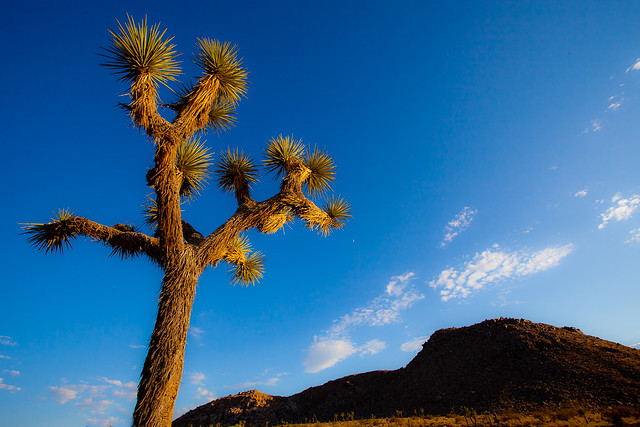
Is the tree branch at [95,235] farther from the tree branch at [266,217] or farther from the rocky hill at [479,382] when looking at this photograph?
the rocky hill at [479,382]

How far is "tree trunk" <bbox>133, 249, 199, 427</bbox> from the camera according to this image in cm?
423

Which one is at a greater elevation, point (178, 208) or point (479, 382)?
point (178, 208)

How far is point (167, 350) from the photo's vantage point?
4621 mm

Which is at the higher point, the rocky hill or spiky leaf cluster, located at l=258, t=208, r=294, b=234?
spiky leaf cluster, located at l=258, t=208, r=294, b=234

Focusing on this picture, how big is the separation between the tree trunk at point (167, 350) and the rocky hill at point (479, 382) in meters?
13.7

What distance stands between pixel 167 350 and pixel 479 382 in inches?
610

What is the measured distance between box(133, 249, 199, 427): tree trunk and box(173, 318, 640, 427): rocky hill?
44.8ft

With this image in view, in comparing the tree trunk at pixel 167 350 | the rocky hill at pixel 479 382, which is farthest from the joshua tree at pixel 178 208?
the rocky hill at pixel 479 382

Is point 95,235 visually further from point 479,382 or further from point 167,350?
point 479,382

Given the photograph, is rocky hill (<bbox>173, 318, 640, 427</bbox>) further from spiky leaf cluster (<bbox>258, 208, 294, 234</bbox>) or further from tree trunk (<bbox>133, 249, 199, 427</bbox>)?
tree trunk (<bbox>133, 249, 199, 427</bbox>)

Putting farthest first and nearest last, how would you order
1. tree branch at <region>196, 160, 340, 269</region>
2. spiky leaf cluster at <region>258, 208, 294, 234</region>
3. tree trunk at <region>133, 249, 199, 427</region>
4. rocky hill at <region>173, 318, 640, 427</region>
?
rocky hill at <region>173, 318, 640, 427</region> → spiky leaf cluster at <region>258, 208, 294, 234</region> → tree branch at <region>196, 160, 340, 269</region> → tree trunk at <region>133, 249, 199, 427</region>

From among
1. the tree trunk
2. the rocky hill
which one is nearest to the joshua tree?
the tree trunk

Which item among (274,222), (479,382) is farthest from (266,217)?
(479,382)

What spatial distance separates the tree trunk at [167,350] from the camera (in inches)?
166
